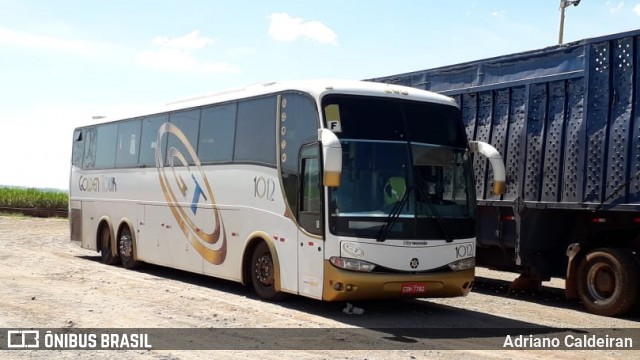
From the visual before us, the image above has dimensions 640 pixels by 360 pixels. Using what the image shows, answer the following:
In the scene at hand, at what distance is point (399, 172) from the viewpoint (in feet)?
36.8

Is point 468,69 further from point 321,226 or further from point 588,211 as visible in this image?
point 321,226

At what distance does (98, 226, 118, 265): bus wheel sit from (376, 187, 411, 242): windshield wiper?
979 cm

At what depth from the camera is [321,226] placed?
11125 mm

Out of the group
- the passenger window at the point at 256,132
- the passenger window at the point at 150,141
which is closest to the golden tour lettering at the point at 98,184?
the passenger window at the point at 150,141

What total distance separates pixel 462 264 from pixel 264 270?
3086mm

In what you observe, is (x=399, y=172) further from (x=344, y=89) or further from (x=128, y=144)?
(x=128, y=144)

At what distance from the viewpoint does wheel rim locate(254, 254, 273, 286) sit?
1271cm

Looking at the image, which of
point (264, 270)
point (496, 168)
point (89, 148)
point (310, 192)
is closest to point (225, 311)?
point (264, 270)

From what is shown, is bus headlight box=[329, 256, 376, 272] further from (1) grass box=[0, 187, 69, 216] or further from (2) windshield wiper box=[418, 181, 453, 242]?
(1) grass box=[0, 187, 69, 216]

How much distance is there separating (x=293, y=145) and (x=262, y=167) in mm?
1087

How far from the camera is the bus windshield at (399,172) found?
1102cm

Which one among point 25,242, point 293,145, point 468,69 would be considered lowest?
point 25,242

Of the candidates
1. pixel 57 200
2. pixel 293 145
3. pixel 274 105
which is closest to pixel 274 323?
pixel 293 145

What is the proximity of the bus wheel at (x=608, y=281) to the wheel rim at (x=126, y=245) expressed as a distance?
9.70 m
